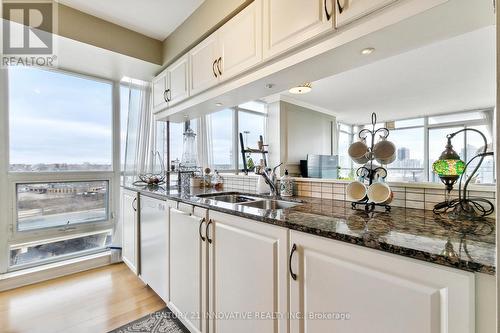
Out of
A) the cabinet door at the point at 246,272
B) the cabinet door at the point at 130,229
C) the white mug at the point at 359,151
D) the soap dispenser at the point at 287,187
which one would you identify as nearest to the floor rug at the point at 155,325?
the cabinet door at the point at 246,272

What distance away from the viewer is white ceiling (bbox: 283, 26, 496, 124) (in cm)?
262

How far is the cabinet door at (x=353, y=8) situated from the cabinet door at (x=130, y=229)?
2.12 m

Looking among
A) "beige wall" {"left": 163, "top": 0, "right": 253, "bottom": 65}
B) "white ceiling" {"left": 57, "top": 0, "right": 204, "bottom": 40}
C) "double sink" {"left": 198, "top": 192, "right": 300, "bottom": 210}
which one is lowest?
"double sink" {"left": 198, "top": 192, "right": 300, "bottom": 210}

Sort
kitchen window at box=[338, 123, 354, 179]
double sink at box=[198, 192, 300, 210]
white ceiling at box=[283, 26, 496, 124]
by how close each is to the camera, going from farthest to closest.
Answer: kitchen window at box=[338, 123, 354, 179]
white ceiling at box=[283, 26, 496, 124]
double sink at box=[198, 192, 300, 210]

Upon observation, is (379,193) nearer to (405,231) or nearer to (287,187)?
(405,231)

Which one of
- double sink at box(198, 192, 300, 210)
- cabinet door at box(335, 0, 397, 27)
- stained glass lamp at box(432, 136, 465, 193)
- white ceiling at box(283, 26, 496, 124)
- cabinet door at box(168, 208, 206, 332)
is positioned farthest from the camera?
white ceiling at box(283, 26, 496, 124)

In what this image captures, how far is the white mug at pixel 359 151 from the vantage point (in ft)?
3.95

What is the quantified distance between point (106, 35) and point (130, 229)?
184 cm

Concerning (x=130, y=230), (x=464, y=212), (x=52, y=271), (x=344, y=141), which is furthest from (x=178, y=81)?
(x=344, y=141)

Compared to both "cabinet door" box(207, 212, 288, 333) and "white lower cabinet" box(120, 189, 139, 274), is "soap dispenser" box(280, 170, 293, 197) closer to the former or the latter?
"cabinet door" box(207, 212, 288, 333)

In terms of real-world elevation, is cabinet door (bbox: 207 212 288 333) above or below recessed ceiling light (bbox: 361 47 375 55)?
below

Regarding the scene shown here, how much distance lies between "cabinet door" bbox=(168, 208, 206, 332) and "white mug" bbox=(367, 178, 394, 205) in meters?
0.93

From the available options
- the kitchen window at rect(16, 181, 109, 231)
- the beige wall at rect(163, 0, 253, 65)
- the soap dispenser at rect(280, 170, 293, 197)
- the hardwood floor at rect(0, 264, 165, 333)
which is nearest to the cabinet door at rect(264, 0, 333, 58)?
the beige wall at rect(163, 0, 253, 65)

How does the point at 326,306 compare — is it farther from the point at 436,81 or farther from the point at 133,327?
the point at 436,81
